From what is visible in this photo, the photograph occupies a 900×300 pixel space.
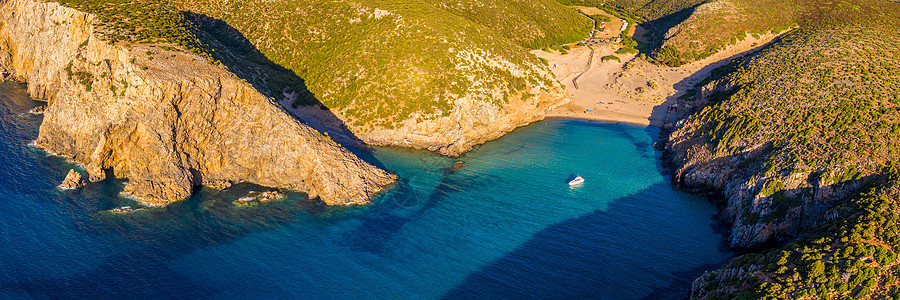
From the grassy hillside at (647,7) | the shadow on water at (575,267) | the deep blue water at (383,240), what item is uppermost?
the grassy hillside at (647,7)

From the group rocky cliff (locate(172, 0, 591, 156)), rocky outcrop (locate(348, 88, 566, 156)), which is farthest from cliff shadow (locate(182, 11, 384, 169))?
rocky outcrop (locate(348, 88, 566, 156))

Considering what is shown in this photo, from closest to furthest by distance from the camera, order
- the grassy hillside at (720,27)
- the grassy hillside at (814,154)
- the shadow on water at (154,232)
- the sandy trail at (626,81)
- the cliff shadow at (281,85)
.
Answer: the grassy hillside at (814,154) → the shadow on water at (154,232) → the cliff shadow at (281,85) → the sandy trail at (626,81) → the grassy hillside at (720,27)

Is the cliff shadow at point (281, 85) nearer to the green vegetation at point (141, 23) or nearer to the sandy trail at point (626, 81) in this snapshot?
the green vegetation at point (141, 23)

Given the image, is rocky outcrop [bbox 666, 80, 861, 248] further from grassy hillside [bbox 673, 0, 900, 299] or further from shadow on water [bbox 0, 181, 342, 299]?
shadow on water [bbox 0, 181, 342, 299]

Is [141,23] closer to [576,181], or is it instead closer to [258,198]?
[258,198]

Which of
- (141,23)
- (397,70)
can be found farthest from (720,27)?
(141,23)

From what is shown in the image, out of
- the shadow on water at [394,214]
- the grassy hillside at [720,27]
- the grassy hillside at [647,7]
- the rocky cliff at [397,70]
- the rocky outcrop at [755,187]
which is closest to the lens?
the rocky outcrop at [755,187]

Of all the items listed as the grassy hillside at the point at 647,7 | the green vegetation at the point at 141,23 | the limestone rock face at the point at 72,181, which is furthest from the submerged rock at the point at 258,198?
the grassy hillside at the point at 647,7
